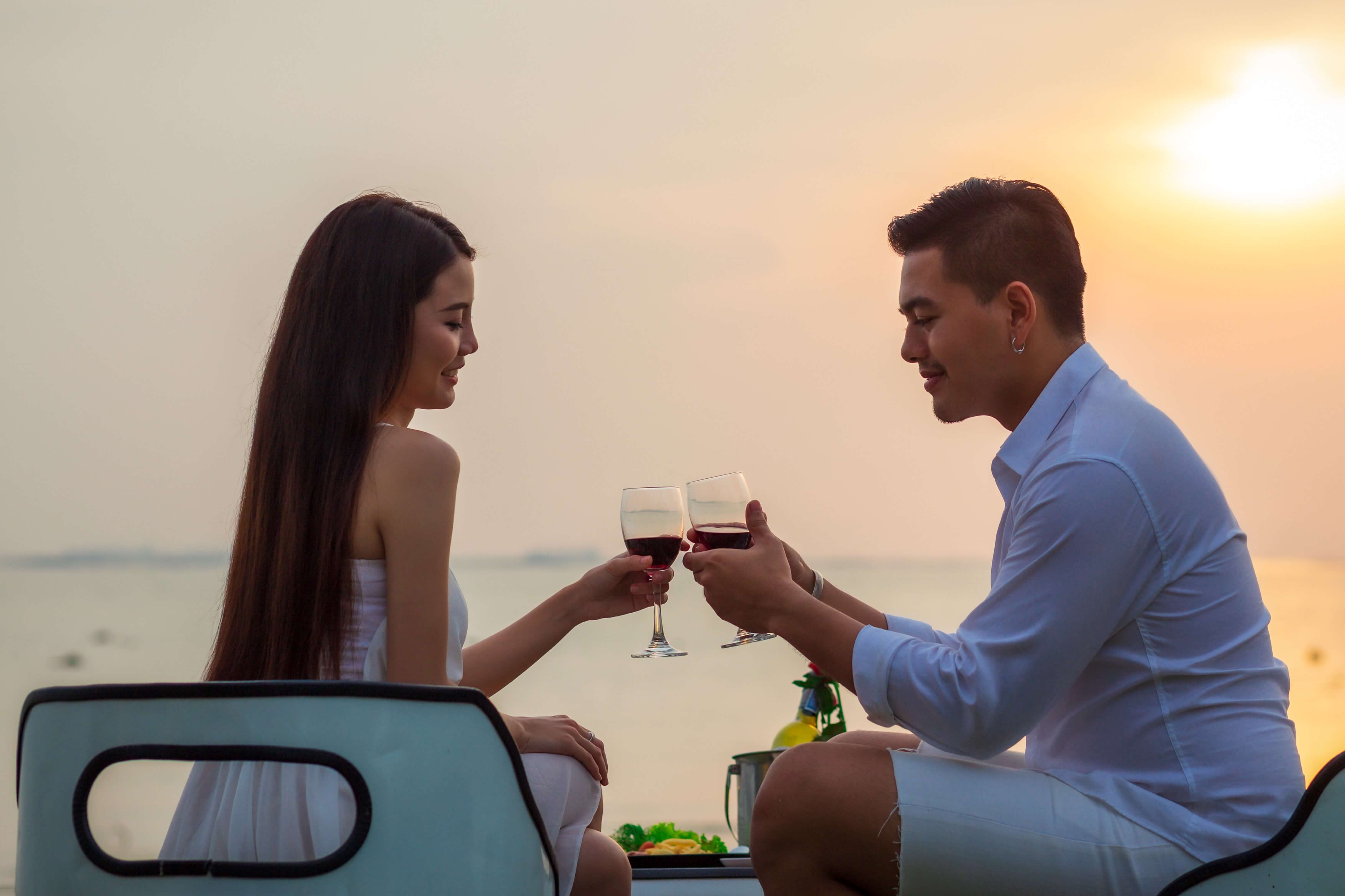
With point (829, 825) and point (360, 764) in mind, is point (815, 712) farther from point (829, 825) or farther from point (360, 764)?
point (360, 764)

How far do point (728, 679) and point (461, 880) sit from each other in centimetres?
404

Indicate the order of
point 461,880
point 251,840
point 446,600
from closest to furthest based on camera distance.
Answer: point 461,880
point 251,840
point 446,600

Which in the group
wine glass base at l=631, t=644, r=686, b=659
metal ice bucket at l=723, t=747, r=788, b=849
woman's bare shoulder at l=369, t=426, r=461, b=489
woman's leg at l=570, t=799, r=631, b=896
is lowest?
metal ice bucket at l=723, t=747, r=788, b=849

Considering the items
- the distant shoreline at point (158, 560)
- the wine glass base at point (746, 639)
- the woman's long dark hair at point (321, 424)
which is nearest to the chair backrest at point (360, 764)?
the woman's long dark hair at point (321, 424)

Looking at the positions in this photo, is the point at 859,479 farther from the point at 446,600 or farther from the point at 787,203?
the point at 446,600

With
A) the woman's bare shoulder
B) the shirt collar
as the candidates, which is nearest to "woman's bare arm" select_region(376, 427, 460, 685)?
the woman's bare shoulder

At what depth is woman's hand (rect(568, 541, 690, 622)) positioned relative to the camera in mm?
1914

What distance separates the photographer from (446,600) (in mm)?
1353

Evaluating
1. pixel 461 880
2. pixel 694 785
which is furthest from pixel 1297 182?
pixel 461 880

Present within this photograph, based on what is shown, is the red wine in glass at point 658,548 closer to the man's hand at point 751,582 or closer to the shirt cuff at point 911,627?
the man's hand at point 751,582

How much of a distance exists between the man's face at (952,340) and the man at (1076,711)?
27 cm

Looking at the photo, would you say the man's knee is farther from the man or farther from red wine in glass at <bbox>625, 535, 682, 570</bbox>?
red wine in glass at <bbox>625, 535, 682, 570</bbox>

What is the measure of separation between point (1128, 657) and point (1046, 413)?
1.29 ft

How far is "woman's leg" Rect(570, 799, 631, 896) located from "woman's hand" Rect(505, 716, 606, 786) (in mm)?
83
